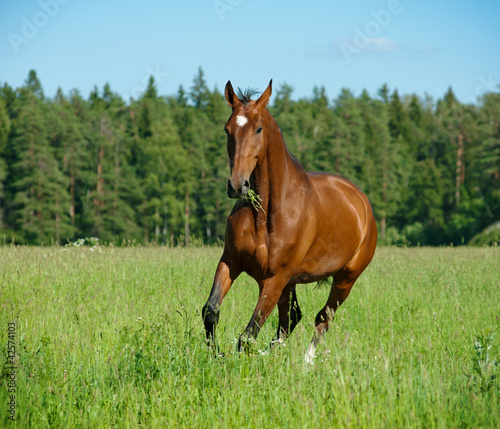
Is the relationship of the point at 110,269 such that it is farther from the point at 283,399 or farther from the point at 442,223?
the point at 442,223

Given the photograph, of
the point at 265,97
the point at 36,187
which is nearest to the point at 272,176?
the point at 265,97

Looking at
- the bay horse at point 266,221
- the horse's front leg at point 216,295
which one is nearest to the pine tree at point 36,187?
the bay horse at point 266,221

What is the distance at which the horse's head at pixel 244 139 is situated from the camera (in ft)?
14.1

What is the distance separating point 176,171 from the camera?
58.5 metres

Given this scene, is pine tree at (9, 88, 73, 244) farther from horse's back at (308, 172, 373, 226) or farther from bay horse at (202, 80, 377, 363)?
bay horse at (202, 80, 377, 363)

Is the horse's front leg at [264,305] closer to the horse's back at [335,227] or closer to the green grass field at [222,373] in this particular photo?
the green grass field at [222,373]

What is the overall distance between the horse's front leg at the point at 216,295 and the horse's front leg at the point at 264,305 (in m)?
0.30

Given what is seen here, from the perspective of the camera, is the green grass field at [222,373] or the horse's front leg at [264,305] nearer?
the green grass field at [222,373]

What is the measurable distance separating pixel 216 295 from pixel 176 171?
179 ft

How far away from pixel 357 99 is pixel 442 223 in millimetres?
43392

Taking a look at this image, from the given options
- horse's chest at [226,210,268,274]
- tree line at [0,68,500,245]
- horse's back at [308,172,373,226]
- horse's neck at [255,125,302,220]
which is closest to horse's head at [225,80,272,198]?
horse's neck at [255,125,302,220]

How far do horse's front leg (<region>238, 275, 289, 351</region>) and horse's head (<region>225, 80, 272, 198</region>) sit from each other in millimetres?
1140

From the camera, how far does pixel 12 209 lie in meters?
52.7

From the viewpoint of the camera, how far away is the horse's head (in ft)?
14.1
